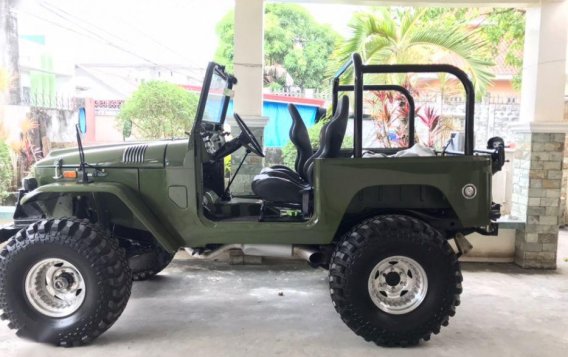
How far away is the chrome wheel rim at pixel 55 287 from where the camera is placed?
11.4 ft

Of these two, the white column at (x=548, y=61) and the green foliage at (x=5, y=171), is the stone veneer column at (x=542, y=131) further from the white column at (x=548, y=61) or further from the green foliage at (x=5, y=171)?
the green foliage at (x=5, y=171)

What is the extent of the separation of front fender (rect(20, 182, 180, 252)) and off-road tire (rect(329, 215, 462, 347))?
4.15ft

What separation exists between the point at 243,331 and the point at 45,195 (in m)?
1.81

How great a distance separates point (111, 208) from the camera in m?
3.85

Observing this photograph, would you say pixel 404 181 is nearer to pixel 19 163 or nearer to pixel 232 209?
pixel 232 209

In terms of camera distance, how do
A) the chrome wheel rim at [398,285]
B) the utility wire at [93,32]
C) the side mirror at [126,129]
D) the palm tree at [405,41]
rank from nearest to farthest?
the chrome wheel rim at [398,285] → the side mirror at [126,129] → the palm tree at [405,41] → the utility wire at [93,32]

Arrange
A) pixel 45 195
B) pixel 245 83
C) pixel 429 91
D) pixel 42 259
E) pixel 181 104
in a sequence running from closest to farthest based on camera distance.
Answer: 1. pixel 42 259
2. pixel 45 195
3. pixel 245 83
4. pixel 181 104
5. pixel 429 91

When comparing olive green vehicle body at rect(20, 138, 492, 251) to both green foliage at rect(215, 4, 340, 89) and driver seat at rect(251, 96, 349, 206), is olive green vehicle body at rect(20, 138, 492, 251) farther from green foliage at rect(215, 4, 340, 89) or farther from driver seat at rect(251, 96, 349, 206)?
green foliage at rect(215, 4, 340, 89)

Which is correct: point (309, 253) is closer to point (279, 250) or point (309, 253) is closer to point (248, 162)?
point (279, 250)

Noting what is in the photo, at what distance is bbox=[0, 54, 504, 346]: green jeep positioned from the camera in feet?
11.3

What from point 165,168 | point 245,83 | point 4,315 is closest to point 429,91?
point 245,83

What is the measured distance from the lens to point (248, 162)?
537cm

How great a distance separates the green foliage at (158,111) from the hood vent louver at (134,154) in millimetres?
2037

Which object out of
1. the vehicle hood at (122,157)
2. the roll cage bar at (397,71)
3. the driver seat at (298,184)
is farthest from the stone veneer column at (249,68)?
the roll cage bar at (397,71)
